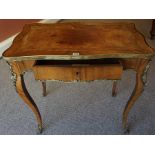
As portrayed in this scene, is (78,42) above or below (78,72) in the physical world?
above

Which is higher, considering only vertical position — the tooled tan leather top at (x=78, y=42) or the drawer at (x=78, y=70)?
the tooled tan leather top at (x=78, y=42)

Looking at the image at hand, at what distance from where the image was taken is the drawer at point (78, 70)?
861 mm

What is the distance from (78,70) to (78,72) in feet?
0.04

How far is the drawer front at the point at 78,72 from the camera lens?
2.82ft

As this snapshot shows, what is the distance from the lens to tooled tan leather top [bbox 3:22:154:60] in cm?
81

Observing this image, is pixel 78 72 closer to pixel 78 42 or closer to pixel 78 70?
pixel 78 70

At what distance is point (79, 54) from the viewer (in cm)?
80

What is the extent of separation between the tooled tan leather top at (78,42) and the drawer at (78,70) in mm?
65

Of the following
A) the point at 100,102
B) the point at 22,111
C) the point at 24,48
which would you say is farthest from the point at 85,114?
the point at 24,48

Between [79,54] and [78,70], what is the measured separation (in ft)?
0.28

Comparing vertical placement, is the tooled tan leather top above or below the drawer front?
above

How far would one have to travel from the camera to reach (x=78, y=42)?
89cm

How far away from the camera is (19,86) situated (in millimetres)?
935

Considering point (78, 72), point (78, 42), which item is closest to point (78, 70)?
point (78, 72)
